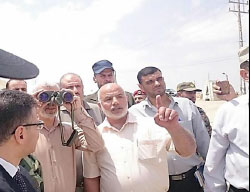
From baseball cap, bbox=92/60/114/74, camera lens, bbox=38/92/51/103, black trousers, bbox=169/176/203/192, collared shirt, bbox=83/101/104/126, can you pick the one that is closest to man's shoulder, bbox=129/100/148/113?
collared shirt, bbox=83/101/104/126

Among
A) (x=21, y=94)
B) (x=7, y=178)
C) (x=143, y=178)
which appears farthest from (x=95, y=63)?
(x=7, y=178)

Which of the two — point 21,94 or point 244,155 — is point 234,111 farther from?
point 21,94

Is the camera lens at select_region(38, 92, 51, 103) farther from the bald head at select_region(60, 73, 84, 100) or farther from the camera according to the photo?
the bald head at select_region(60, 73, 84, 100)

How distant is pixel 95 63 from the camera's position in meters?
3.66

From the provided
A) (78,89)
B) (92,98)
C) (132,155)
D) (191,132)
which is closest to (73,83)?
(78,89)

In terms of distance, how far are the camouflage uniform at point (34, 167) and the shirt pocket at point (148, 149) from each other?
0.71 m

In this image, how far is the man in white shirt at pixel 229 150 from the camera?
1.93 metres

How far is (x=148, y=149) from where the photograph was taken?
2.43 m

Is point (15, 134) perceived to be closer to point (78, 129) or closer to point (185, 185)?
point (78, 129)

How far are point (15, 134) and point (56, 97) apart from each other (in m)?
0.58

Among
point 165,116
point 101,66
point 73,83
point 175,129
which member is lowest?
point 175,129

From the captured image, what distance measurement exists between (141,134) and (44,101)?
77 centimetres

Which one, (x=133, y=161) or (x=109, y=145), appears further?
(x=109, y=145)

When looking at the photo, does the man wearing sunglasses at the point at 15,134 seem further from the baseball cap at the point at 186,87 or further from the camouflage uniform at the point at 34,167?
the baseball cap at the point at 186,87
